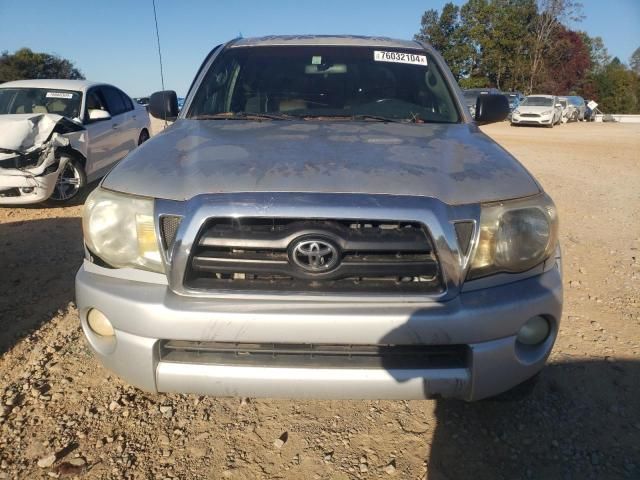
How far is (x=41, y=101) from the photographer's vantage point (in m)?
→ 7.16

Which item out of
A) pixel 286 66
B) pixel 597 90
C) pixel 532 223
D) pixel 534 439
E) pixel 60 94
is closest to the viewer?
pixel 532 223

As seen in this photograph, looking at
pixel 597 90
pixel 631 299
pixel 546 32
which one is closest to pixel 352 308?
pixel 631 299

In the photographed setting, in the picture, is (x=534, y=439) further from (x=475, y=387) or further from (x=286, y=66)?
(x=286, y=66)

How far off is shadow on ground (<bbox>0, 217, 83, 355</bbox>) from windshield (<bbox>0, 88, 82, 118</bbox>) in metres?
2.23

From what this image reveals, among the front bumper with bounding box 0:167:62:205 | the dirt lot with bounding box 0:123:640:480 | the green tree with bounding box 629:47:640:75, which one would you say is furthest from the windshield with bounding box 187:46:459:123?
the green tree with bounding box 629:47:640:75

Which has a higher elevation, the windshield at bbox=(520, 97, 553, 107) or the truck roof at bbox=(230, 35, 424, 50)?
the truck roof at bbox=(230, 35, 424, 50)

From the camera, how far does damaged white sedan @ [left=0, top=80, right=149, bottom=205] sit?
233 inches

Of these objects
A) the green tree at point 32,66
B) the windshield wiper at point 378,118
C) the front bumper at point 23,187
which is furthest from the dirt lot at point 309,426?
the green tree at point 32,66

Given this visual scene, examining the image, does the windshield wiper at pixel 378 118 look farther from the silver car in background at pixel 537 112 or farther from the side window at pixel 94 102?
the silver car in background at pixel 537 112

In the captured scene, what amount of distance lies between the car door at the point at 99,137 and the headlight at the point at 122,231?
5437 millimetres

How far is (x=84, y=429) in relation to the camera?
2.26 metres

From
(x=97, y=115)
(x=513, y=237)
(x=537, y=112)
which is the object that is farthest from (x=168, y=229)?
(x=537, y=112)

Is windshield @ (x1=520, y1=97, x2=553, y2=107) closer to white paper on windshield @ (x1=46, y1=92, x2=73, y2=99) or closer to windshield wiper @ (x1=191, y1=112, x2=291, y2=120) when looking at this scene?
white paper on windshield @ (x1=46, y1=92, x2=73, y2=99)

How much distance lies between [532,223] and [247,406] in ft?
5.25
